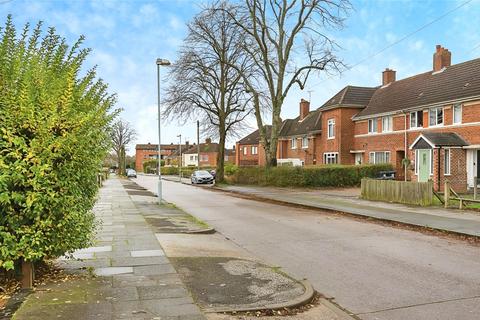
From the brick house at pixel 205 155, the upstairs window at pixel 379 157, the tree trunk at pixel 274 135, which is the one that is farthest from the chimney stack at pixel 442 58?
the brick house at pixel 205 155

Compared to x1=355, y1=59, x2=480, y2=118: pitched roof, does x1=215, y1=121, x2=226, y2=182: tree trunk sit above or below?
below

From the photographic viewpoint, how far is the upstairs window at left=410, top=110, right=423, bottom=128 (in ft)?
107

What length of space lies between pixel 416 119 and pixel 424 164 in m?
6.33

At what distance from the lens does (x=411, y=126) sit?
111ft

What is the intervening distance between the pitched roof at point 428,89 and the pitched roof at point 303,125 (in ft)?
28.3

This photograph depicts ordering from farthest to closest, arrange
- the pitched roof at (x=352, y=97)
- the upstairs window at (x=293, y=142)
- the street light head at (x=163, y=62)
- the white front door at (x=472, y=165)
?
1. the upstairs window at (x=293, y=142)
2. the pitched roof at (x=352, y=97)
3. the white front door at (x=472, y=165)
4. the street light head at (x=163, y=62)

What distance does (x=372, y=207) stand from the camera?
18453 millimetres

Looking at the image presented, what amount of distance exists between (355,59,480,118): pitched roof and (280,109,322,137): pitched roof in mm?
8629

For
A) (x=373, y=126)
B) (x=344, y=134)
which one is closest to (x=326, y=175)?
(x=373, y=126)

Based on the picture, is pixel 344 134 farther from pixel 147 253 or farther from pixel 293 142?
pixel 147 253

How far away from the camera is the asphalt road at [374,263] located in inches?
226

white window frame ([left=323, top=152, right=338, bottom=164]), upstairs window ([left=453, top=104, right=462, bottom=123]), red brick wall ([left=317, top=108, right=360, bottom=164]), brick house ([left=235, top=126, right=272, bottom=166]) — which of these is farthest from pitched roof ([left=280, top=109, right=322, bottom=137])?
upstairs window ([left=453, top=104, right=462, bottom=123])

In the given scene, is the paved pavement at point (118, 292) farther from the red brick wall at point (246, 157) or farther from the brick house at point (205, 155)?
the brick house at point (205, 155)

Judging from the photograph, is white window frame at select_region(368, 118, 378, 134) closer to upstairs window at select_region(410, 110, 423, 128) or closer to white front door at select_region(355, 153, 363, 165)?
white front door at select_region(355, 153, 363, 165)
